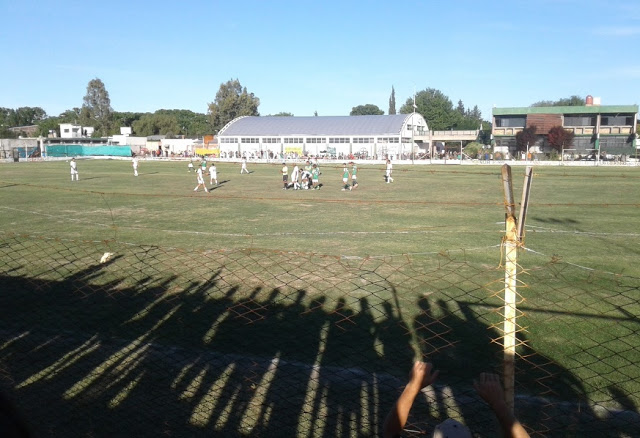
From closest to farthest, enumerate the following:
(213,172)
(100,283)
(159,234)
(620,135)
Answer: (100,283) → (159,234) → (213,172) → (620,135)

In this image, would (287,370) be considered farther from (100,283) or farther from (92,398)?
(100,283)

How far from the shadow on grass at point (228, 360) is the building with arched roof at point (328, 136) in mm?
64851

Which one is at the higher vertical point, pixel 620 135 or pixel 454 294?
pixel 620 135

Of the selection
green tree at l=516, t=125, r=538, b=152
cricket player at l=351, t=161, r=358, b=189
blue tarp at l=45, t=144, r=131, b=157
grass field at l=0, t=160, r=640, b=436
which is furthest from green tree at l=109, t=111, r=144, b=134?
grass field at l=0, t=160, r=640, b=436

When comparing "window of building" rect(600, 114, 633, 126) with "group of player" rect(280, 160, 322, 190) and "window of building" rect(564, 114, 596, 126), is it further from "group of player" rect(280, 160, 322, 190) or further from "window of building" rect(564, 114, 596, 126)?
"group of player" rect(280, 160, 322, 190)

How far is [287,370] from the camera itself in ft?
21.9

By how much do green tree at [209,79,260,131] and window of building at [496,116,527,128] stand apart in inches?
2148

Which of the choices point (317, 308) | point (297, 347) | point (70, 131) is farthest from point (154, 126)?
point (297, 347)

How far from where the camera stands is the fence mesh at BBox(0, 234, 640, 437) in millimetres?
5586

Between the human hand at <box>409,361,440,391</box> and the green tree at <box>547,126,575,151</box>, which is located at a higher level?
the green tree at <box>547,126,575,151</box>

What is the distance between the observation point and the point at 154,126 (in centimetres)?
11450

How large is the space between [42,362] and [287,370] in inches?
127

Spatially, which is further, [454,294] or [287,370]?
[454,294]

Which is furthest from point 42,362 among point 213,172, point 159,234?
point 213,172
